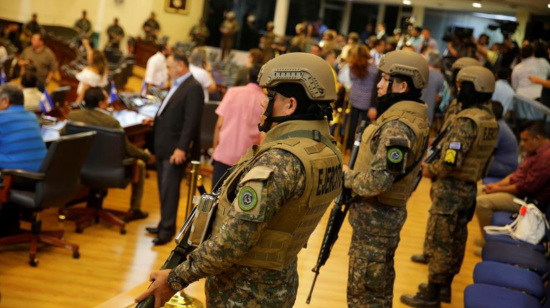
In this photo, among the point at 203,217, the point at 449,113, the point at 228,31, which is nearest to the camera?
the point at 203,217

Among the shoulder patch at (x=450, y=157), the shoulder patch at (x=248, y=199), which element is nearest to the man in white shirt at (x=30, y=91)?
the shoulder patch at (x=450, y=157)

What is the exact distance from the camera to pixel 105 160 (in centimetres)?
627

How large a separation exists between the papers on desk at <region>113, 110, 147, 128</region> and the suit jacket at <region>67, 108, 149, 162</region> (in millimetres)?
1067

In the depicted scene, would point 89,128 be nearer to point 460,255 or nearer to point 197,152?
point 197,152

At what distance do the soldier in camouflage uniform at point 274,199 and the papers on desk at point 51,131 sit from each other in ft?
13.4

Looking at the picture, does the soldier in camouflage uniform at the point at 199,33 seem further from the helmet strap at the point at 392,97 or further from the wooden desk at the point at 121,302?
the helmet strap at the point at 392,97

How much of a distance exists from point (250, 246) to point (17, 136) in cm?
358

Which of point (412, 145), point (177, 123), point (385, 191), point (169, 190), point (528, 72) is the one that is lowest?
point (169, 190)

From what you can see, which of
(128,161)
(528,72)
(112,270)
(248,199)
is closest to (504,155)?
(528,72)

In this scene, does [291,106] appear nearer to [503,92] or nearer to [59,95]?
[59,95]

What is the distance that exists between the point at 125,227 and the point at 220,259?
4399 millimetres

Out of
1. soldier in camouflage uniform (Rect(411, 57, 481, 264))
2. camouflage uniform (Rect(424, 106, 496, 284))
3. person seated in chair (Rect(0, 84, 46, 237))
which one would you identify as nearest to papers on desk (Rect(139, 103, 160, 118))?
person seated in chair (Rect(0, 84, 46, 237))

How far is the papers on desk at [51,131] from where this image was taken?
6328 millimetres

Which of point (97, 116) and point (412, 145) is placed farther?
point (97, 116)
